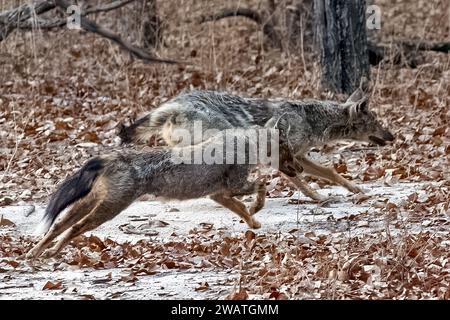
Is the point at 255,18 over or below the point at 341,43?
below

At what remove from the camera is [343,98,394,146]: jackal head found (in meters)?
12.0

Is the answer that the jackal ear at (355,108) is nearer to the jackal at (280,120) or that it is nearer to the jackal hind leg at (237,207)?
the jackal at (280,120)

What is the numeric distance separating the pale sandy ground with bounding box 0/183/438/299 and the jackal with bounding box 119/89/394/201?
1.43ft

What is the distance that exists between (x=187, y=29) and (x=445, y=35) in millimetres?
4295

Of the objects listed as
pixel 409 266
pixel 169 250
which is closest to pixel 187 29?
pixel 169 250

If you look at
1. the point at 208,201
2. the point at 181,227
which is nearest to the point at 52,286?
the point at 181,227

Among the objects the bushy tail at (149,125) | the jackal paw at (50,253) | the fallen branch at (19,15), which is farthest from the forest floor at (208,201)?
the fallen branch at (19,15)

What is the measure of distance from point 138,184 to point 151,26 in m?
8.46

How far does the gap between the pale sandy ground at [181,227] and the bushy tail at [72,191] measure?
707 mm

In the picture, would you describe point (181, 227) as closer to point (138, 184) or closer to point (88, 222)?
point (138, 184)

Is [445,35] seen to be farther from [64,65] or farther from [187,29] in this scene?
[64,65]

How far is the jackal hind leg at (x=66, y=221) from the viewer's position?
905 centimetres

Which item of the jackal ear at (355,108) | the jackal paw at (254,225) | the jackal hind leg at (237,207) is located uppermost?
the jackal ear at (355,108)

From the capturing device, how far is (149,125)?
35.9 feet
